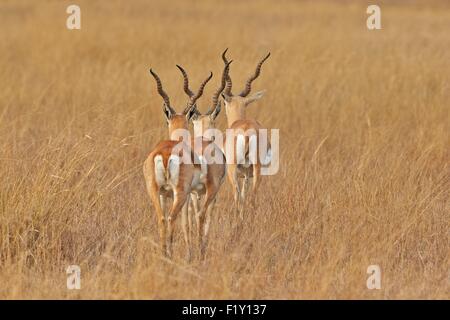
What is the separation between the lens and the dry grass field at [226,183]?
16.6 feet

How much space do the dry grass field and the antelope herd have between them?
0.63 ft

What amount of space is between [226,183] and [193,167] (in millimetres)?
2311

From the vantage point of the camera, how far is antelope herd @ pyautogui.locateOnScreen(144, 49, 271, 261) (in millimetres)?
5098

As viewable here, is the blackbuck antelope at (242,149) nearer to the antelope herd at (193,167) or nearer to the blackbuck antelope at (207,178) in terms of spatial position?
the antelope herd at (193,167)

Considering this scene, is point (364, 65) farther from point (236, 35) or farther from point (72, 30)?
point (72, 30)

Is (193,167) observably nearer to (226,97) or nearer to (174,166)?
(174,166)

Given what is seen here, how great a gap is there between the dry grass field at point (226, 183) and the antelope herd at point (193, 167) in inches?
7.6

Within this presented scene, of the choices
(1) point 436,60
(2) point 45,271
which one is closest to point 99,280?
(2) point 45,271

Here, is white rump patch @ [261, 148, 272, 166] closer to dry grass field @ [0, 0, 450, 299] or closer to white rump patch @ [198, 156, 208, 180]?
dry grass field @ [0, 0, 450, 299]

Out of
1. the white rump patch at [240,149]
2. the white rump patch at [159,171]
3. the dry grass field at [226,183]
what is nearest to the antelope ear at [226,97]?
the white rump patch at [240,149]

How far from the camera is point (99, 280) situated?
4.88 metres

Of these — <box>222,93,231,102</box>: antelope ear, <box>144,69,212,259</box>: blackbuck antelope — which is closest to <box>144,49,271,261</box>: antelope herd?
<box>144,69,212,259</box>: blackbuck antelope

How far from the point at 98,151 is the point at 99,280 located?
7.40 ft

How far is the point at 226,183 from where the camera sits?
7.49 metres
